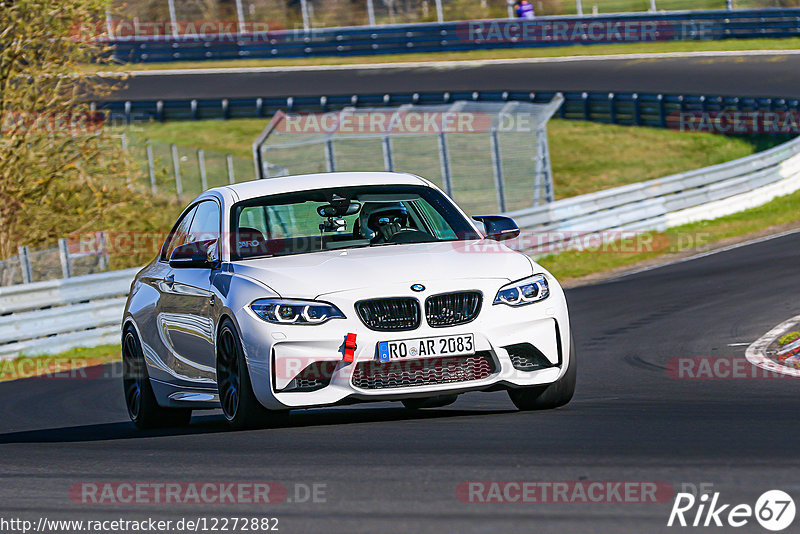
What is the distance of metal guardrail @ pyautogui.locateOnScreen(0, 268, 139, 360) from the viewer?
16969 millimetres

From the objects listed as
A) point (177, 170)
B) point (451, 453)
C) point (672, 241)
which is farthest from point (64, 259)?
point (451, 453)

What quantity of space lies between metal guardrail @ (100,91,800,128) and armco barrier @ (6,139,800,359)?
813 centimetres

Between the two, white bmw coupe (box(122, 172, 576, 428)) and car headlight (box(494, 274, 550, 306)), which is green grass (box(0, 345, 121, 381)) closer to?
white bmw coupe (box(122, 172, 576, 428))

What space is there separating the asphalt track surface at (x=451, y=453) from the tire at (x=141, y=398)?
22 centimetres

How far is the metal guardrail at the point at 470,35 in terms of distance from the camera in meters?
43.9

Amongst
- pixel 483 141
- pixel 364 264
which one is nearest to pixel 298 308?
pixel 364 264

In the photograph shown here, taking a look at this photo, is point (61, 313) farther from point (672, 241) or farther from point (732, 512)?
point (732, 512)

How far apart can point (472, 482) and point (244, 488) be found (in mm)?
1043

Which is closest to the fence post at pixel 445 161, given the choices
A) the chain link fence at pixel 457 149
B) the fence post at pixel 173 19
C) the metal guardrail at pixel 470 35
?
the chain link fence at pixel 457 149

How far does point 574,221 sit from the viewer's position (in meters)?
22.1

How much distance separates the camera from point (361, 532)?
200 inches

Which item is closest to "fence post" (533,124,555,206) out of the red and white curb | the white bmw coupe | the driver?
the red and white curb

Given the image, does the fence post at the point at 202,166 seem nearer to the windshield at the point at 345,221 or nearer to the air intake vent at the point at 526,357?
the windshield at the point at 345,221

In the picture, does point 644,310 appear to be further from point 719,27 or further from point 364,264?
point 719,27
